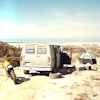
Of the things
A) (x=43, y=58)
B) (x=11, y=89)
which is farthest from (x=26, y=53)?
(x=11, y=89)

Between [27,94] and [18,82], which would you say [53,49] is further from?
[27,94]

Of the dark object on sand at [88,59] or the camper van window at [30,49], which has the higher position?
the camper van window at [30,49]

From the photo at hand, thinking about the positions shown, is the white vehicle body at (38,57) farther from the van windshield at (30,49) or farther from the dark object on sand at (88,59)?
the dark object on sand at (88,59)

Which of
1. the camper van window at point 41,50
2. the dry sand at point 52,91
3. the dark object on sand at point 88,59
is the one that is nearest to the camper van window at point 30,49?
the camper van window at point 41,50

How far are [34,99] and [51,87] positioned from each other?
5.42ft

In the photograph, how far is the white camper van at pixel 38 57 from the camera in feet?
42.1

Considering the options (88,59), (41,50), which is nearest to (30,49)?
(41,50)

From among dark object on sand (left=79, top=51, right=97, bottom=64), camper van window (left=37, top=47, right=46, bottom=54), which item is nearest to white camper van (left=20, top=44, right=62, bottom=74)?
camper van window (left=37, top=47, right=46, bottom=54)

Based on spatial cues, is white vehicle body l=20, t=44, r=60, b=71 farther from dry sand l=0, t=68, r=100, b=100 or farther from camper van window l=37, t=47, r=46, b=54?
dry sand l=0, t=68, r=100, b=100

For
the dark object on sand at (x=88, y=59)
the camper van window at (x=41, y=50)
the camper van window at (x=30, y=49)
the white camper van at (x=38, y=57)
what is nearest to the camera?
the white camper van at (x=38, y=57)

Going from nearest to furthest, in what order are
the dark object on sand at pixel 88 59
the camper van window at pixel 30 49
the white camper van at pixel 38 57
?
the white camper van at pixel 38 57 → the camper van window at pixel 30 49 → the dark object on sand at pixel 88 59

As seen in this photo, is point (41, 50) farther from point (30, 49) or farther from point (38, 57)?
point (30, 49)

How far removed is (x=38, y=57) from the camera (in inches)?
508

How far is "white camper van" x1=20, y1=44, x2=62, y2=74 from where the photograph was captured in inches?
505
